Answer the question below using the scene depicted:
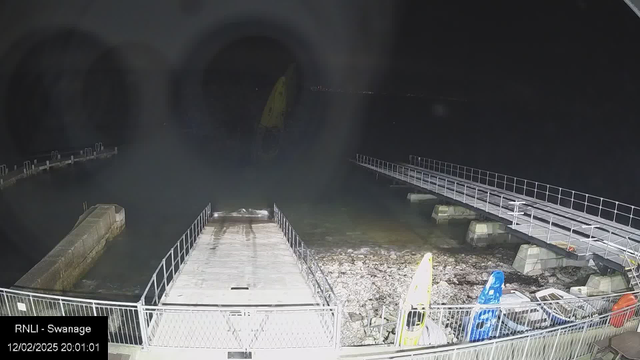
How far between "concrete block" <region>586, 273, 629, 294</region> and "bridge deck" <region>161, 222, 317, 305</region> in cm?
1036

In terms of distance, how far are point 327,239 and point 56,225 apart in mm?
15187

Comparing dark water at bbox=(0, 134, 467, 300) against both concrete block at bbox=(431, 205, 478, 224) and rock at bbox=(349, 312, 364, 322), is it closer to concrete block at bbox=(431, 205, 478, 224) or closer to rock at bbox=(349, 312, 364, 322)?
concrete block at bbox=(431, 205, 478, 224)

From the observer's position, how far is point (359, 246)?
803 inches

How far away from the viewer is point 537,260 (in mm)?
17203

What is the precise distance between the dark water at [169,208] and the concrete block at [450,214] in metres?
0.85

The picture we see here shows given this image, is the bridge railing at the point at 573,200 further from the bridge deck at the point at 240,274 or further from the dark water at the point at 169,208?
the bridge deck at the point at 240,274

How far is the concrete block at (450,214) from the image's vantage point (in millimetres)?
25406

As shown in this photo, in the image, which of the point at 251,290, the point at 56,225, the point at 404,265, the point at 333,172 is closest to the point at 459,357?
the point at 251,290

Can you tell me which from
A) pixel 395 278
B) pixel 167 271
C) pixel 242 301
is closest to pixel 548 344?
pixel 242 301

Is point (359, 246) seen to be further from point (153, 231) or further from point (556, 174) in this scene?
point (556, 174)

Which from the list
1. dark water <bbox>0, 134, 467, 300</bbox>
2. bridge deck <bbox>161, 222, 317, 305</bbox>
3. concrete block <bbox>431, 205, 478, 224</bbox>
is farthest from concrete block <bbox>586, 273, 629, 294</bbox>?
concrete block <bbox>431, 205, 478, 224</bbox>

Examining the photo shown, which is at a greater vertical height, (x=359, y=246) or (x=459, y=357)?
(x=459, y=357)

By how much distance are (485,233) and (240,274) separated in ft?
48.1

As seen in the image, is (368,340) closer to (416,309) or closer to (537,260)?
(416,309)
